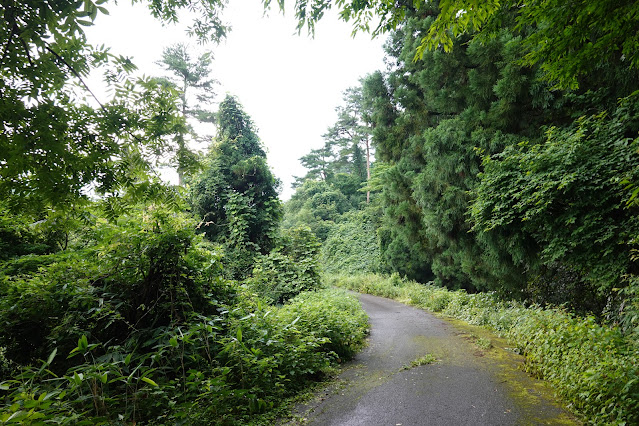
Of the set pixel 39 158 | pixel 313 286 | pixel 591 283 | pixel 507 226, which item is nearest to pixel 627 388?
pixel 591 283

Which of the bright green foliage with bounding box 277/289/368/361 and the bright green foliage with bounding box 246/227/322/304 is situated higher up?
the bright green foliage with bounding box 246/227/322/304

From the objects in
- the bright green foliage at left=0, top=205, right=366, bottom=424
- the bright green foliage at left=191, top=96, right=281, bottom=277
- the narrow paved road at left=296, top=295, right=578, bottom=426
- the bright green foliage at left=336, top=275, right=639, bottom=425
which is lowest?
the narrow paved road at left=296, top=295, right=578, bottom=426

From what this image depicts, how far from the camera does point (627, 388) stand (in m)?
2.94

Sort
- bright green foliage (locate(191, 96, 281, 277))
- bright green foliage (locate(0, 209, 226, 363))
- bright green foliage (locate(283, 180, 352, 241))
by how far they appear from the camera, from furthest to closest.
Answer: bright green foliage (locate(283, 180, 352, 241)) → bright green foliage (locate(191, 96, 281, 277)) → bright green foliage (locate(0, 209, 226, 363))

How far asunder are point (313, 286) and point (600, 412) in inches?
330

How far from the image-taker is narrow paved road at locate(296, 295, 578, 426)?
3.43 meters

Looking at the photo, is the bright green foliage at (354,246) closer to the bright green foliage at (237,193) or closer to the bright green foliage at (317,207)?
the bright green foliage at (317,207)

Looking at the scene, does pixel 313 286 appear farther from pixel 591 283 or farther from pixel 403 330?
pixel 591 283

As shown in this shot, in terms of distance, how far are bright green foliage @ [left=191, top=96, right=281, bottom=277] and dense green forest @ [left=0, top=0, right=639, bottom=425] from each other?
4.96 feet

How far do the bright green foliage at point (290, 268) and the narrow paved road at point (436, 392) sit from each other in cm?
439

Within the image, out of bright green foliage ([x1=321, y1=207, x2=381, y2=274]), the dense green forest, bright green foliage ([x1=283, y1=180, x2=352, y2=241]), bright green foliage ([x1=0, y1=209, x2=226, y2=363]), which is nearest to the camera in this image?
the dense green forest

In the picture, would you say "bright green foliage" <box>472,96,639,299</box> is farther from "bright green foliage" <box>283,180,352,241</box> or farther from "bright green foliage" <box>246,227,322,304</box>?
"bright green foliage" <box>283,180,352,241</box>

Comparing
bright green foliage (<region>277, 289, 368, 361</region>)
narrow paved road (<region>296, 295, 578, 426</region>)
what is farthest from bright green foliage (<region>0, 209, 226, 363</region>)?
narrow paved road (<region>296, 295, 578, 426</region>)

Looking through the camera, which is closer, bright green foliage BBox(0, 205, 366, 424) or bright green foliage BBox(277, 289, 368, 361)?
bright green foliage BBox(0, 205, 366, 424)
